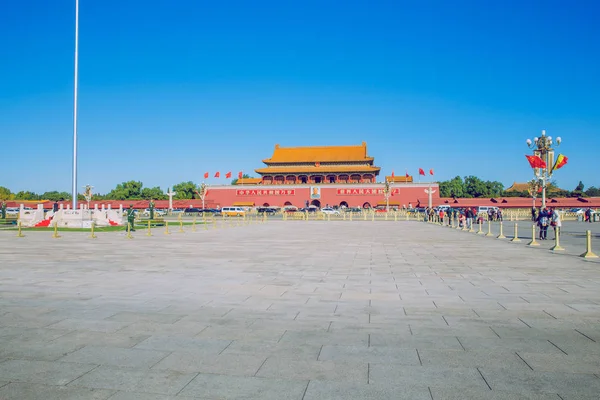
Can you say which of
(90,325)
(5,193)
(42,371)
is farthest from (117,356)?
(5,193)

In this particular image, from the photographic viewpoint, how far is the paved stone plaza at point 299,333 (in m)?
2.98

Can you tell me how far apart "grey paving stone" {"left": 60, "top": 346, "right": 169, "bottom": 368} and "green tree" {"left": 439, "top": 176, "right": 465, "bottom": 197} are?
67197 mm

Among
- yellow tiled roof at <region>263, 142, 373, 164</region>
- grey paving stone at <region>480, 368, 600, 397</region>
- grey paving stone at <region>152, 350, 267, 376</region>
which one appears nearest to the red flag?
grey paving stone at <region>480, 368, 600, 397</region>

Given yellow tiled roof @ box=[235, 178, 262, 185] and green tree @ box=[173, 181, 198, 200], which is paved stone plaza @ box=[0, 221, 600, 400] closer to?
yellow tiled roof @ box=[235, 178, 262, 185]

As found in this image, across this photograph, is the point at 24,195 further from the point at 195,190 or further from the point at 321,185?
the point at 321,185

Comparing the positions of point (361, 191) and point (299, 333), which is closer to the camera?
point (299, 333)

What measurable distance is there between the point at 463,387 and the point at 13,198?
8533 centimetres

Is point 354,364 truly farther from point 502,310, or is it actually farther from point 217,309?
point 502,310

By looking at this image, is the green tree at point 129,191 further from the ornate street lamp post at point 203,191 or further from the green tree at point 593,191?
the green tree at point 593,191

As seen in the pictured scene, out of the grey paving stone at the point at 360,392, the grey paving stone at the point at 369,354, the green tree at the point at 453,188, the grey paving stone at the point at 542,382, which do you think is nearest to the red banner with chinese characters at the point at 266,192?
the green tree at the point at 453,188

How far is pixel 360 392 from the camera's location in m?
2.85

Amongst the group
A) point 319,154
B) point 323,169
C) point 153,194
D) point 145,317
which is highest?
point 319,154

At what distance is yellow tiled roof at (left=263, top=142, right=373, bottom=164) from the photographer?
57213mm

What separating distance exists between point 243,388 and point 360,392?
78 centimetres
